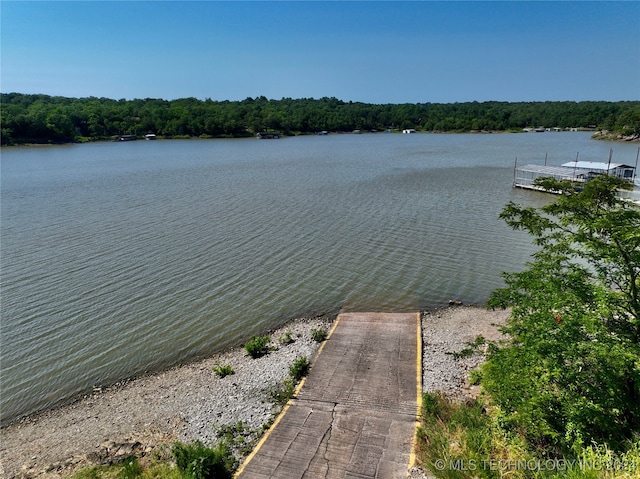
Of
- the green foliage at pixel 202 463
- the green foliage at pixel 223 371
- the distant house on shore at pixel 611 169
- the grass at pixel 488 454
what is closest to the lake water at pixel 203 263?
the green foliage at pixel 223 371

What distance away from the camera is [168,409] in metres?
11.2

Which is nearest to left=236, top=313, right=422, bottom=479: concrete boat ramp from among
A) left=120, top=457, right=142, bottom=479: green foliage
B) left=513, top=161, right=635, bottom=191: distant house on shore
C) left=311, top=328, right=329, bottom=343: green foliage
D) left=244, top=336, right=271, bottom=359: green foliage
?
left=311, top=328, right=329, bottom=343: green foliage

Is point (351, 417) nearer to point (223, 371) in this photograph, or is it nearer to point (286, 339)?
point (223, 371)

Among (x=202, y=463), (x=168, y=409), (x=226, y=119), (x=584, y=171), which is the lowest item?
(x=168, y=409)

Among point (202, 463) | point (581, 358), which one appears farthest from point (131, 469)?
point (581, 358)

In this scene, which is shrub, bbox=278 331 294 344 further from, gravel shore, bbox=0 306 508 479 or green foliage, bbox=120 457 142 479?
green foliage, bbox=120 457 142 479

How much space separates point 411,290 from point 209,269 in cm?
1011

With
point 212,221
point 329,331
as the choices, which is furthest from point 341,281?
point 212,221

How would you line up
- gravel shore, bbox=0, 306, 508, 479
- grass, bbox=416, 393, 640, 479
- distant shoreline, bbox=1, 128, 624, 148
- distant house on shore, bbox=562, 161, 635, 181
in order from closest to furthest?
grass, bbox=416, 393, 640, 479 < gravel shore, bbox=0, 306, 508, 479 < distant house on shore, bbox=562, 161, 635, 181 < distant shoreline, bbox=1, 128, 624, 148

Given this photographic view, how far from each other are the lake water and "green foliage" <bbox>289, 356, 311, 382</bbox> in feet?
12.3

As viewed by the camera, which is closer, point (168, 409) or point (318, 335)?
point (168, 409)

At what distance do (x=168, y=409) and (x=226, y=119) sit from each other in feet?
434

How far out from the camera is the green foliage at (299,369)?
459 inches

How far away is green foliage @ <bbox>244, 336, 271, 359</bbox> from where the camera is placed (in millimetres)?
13758
